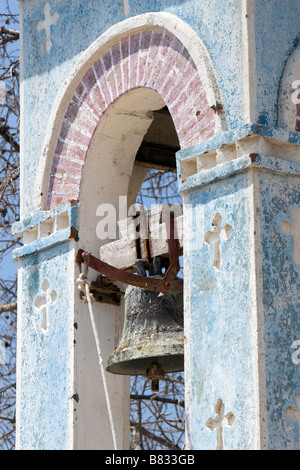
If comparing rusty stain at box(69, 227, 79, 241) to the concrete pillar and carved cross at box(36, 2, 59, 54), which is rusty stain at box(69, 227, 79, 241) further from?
carved cross at box(36, 2, 59, 54)

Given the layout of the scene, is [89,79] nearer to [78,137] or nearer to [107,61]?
[107,61]

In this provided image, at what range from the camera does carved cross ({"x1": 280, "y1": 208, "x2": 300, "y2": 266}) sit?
6762mm

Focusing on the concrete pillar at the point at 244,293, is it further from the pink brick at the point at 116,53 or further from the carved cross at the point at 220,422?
the pink brick at the point at 116,53

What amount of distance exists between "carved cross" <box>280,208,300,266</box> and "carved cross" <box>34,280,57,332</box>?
60.4 inches

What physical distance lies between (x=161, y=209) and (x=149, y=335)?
60 cm

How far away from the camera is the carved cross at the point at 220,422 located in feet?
21.6

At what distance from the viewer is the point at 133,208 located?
25.2 feet

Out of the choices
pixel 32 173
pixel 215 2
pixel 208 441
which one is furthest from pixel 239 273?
pixel 32 173

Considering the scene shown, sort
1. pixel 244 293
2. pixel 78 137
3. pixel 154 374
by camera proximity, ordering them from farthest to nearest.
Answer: pixel 78 137, pixel 154 374, pixel 244 293

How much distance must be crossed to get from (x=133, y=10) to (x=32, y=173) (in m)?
1.08

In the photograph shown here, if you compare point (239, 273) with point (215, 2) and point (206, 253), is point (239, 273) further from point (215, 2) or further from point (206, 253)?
point (215, 2)

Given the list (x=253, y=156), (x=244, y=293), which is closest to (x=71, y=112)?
(x=253, y=156)

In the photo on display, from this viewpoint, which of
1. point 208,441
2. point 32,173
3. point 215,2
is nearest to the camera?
point 208,441

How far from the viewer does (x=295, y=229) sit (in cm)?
681
